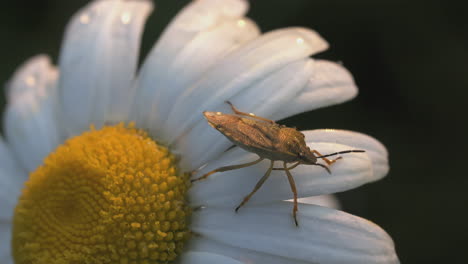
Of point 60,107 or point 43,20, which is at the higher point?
point 43,20

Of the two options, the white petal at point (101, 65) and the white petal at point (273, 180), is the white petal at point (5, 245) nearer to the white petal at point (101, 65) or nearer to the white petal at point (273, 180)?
the white petal at point (101, 65)

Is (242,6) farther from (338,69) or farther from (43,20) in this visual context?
(43,20)

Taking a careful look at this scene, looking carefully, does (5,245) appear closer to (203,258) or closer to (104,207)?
(104,207)

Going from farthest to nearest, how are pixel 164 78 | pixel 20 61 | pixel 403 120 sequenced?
pixel 20 61, pixel 403 120, pixel 164 78

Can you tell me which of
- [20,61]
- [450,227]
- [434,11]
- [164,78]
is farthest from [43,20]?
[450,227]

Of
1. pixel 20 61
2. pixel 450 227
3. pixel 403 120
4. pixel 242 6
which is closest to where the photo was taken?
pixel 242 6

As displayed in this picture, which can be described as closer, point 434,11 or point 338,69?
point 338,69

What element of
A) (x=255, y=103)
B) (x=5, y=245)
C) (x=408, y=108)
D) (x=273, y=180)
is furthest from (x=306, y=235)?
(x=408, y=108)
